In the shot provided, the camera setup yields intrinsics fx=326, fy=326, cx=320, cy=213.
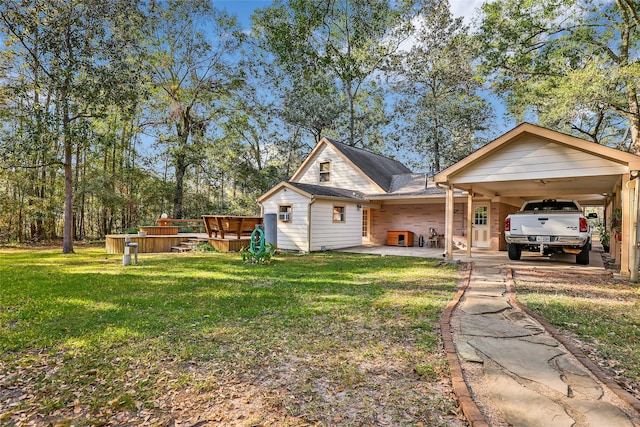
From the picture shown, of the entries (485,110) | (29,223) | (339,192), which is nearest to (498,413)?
(339,192)

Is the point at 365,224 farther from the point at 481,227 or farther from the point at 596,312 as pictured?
the point at 596,312

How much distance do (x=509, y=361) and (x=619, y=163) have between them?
683cm

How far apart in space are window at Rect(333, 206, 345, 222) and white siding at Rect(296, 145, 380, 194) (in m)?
2.70

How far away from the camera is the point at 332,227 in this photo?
14352 millimetres

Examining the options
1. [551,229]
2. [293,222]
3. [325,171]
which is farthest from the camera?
[325,171]

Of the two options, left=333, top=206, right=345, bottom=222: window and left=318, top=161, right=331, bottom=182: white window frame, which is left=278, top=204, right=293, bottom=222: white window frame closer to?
left=333, top=206, right=345, bottom=222: window

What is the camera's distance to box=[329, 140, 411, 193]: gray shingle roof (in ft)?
57.3

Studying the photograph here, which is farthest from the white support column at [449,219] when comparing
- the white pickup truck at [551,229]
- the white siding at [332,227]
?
the white siding at [332,227]

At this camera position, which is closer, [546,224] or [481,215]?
[546,224]

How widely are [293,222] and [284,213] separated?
68 centimetres

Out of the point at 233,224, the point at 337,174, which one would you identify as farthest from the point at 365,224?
the point at 233,224

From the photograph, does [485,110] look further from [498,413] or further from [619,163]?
[498,413]

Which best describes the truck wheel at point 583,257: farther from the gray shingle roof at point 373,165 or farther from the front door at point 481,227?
the gray shingle roof at point 373,165

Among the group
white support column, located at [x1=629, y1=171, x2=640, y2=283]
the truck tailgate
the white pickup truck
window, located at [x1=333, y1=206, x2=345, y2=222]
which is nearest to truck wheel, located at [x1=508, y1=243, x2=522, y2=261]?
the white pickup truck
